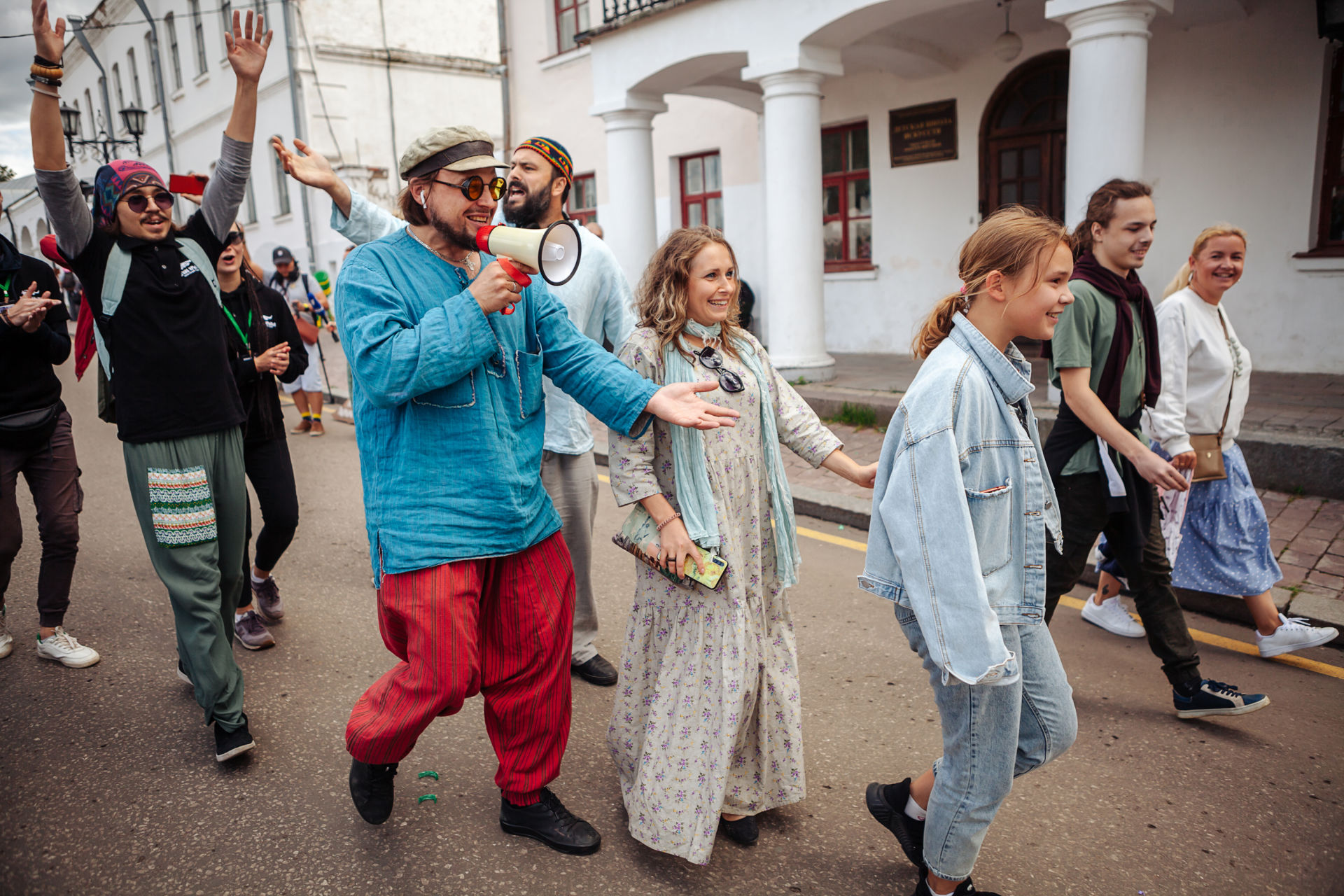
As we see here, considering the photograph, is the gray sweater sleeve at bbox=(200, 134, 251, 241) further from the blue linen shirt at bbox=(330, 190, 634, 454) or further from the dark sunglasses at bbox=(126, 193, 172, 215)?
the blue linen shirt at bbox=(330, 190, 634, 454)

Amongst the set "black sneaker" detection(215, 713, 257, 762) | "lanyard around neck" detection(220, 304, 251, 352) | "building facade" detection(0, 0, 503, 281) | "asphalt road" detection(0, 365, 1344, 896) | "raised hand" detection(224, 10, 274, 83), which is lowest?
"asphalt road" detection(0, 365, 1344, 896)

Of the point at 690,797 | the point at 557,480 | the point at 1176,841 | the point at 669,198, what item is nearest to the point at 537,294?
the point at 557,480

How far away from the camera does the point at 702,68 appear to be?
10445mm

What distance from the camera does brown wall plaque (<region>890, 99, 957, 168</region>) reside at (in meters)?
11.0

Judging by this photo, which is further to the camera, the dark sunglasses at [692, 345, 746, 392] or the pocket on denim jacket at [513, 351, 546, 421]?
A: the dark sunglasses at [692, 345, 746, 392]

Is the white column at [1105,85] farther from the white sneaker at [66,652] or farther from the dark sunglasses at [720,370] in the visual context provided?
the white sneaker at [66,652]

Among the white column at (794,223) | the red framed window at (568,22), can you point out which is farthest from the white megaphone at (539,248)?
the red framed window at (568,22)

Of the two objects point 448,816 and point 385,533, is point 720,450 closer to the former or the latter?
point 385,533

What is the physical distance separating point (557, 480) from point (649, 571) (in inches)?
42.1

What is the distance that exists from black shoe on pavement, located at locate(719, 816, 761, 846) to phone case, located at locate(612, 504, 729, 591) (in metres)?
0.72

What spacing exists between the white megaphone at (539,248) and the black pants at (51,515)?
2.70 metres

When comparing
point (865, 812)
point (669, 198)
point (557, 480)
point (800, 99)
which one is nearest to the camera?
point (865, 812)

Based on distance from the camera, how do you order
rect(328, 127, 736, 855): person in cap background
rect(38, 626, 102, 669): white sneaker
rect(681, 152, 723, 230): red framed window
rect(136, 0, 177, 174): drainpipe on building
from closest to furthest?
1. rect(328, 127, 736, 855): person in cap background
2. rect(38, 626, 102, 669): white sneaker
3. rect(681, 152, 723, 230): red framed window
4. rect(136, 0, 177, 174): drainpipe on building

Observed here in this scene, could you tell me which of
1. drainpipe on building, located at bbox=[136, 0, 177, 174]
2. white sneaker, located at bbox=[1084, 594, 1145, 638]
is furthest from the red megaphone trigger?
drainpipe on building, located at bbox=[136, 0, 177, 174]
